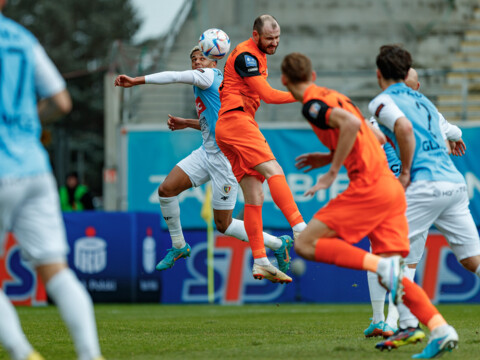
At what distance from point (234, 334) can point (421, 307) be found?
2.75 m

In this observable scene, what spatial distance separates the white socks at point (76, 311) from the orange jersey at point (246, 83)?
3.62 m

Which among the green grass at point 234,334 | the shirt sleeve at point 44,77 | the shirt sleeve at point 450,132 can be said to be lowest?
the green grass at point 234,334

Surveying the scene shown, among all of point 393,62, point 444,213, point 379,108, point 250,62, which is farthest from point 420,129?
point 250,62

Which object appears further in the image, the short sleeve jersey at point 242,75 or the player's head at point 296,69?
the short sleeve jersey at point 242,75

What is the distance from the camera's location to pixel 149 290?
16.0 metres

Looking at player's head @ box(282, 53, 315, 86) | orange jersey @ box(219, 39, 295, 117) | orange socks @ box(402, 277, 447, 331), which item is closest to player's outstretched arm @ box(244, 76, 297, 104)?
orange jersey @ box(219, 39, 295, 117)

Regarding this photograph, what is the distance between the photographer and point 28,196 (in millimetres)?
5195

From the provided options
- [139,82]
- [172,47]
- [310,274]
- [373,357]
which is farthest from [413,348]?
[172,47]

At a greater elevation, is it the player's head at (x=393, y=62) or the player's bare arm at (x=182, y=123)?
the player's head at (x=393, y=62)

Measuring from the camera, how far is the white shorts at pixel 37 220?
519cm

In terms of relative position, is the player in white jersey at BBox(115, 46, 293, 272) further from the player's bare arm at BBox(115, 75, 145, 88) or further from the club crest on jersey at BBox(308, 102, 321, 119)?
the club crest on jersey at BBox(308, 102, 321, 119)

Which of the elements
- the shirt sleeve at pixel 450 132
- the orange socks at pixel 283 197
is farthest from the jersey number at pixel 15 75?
the shirt sleeve at pixel 450 132

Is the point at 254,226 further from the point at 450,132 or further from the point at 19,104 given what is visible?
the point at 19,104

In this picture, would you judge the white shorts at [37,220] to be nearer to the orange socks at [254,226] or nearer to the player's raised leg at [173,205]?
the orange socks at [254,226]
